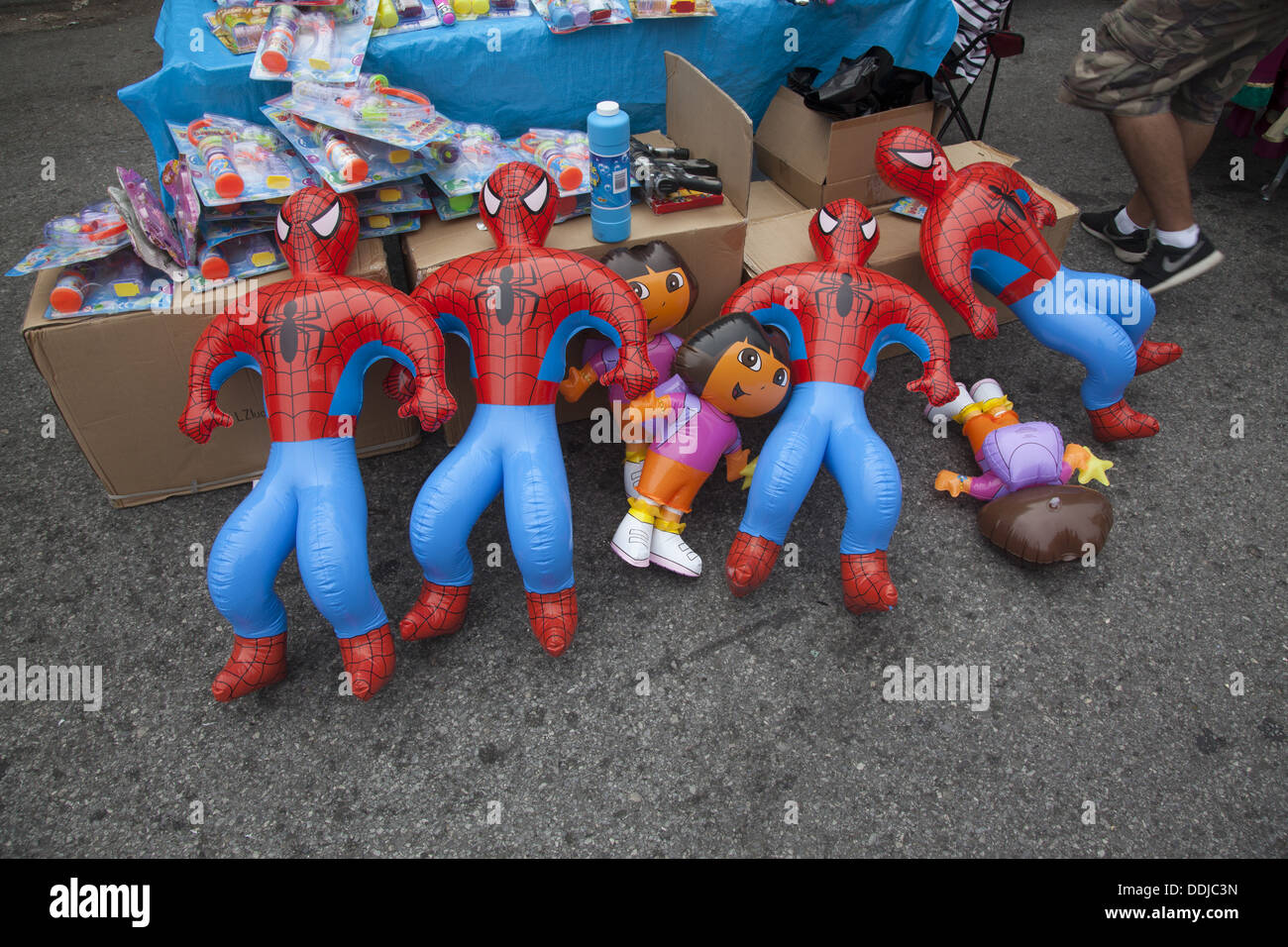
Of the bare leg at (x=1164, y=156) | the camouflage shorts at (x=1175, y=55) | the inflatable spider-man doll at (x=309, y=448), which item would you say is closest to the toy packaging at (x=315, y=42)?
the inflatable spider-man doll at (x=309, y=448)

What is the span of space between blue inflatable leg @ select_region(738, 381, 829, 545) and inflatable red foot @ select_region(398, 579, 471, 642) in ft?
2.43

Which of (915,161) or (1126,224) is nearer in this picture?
(915,161)

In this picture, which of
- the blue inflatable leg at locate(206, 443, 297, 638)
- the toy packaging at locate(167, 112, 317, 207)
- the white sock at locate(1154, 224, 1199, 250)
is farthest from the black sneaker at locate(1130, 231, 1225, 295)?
the blue inflatable leg at locate(206, 443, 297, 638)

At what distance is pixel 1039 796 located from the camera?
179 centimetres

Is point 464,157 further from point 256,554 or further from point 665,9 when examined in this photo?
point 256,554

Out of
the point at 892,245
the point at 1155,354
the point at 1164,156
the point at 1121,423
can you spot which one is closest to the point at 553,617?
the point at 892,245

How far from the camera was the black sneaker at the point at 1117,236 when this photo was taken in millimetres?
3225

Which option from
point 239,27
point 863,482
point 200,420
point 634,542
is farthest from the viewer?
point 239,27

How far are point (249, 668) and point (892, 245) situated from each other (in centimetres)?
225

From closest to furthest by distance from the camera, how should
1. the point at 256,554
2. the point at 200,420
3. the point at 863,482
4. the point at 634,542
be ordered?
1. the point at 256,554
2. the point at 200,420
3. the point at 863,482
4. the point at 634,542

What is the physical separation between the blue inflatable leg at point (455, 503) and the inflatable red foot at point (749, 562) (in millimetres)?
626

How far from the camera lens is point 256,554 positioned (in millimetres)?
1813
